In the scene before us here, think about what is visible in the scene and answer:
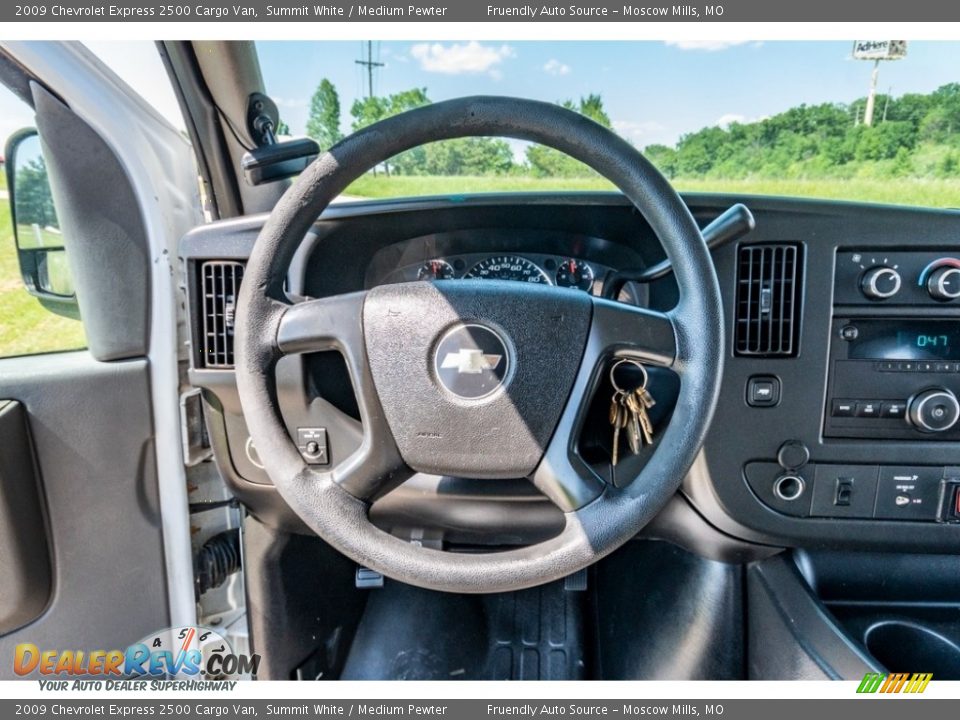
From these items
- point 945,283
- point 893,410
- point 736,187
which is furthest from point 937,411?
point 736,187

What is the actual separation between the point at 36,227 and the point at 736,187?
1.58m

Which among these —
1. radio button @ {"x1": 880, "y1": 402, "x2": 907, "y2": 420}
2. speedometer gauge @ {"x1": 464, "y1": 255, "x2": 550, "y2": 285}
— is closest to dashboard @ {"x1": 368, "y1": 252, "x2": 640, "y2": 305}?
speedometer gauge @ {"x1": 464, "y1": 255, "x2": 550, "y2": 285}

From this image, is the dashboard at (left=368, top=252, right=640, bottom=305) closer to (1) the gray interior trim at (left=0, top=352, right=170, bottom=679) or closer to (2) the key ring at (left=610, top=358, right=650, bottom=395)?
(2) the key ring at (left=610, top=358, right=650, bottom=395)

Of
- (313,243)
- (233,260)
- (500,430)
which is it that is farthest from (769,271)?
(233,260)

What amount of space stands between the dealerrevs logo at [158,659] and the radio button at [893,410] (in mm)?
1528

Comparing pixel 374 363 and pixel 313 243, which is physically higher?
pixel 313 243

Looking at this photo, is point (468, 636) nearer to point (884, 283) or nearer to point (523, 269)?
Result: point (523, 269)

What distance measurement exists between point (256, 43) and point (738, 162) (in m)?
1.06

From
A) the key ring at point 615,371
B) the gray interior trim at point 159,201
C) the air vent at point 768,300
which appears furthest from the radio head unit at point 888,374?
the gray interior trim at point 159,201

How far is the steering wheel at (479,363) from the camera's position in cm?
84

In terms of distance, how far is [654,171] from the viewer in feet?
2.80

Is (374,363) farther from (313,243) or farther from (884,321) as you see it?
(884,321)

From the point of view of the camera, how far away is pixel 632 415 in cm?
98

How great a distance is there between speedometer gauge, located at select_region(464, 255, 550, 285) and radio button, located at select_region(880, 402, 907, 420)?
2.36 ft
